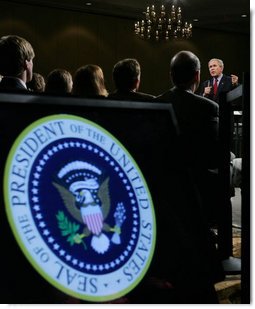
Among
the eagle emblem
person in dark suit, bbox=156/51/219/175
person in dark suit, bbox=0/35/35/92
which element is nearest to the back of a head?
person in dark suit, bbox=0/35/35/92

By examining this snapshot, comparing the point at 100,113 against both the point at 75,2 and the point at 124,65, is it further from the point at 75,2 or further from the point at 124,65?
the point at 75,2

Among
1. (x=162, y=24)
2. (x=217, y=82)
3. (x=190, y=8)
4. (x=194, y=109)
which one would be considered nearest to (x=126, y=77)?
(x=194, y=109)

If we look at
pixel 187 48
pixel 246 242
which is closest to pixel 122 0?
pixel 187 48

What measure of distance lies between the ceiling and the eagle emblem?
799 centimetres

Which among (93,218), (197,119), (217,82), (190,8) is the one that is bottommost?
(93,218)

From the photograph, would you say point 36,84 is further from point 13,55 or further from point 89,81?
point 13,55

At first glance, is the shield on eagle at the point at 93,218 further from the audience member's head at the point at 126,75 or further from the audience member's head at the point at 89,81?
the audience member's head at the point at 126,75

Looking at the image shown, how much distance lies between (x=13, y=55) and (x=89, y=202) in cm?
84

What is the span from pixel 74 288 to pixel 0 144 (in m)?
0.30

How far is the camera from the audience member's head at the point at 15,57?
64.1 inches

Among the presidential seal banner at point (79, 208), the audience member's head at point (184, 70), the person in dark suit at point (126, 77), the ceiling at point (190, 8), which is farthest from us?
the ceiling at point (190, 8)

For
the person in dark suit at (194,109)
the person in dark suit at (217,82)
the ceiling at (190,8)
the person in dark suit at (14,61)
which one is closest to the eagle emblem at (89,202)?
the person in dark suit at (14,61)

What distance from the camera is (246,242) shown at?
4.25 feet

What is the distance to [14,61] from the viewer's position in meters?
1.66
